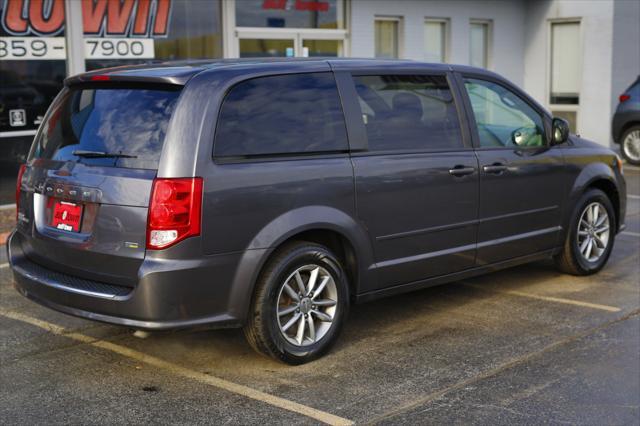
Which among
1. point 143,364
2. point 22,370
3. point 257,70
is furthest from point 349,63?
point 22,370

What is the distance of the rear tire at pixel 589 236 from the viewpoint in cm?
720

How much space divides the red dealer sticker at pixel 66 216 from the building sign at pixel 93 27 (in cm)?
635

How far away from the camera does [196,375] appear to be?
509cm

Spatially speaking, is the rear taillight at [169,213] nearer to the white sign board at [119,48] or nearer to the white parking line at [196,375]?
the white parking line at [196,375]

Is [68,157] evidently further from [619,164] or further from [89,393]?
[619,164]

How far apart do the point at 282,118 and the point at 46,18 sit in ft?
23.2

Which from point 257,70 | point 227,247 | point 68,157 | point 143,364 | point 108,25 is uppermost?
point 108,25

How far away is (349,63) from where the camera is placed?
5.71m

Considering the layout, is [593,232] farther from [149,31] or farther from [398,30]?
[398,30]

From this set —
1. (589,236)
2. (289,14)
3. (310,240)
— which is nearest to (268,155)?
(310,240)

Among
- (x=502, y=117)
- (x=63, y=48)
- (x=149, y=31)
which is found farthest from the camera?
(x=149, y=31)

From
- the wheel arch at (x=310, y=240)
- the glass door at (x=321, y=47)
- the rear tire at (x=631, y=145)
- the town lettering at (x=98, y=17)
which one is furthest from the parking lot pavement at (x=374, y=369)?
the rear tire at (x=631, y=145)

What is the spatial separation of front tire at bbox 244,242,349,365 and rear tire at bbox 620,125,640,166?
38.7 ft

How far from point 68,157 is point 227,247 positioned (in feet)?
3.73
